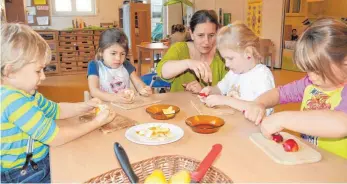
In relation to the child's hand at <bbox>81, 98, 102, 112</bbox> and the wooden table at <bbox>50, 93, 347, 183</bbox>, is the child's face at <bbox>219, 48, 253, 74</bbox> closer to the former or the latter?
the wooden table at <bbox>50, 93, 347, 183</bbox>

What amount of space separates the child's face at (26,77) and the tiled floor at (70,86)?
301cm

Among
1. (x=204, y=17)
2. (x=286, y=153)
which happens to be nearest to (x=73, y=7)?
(x=204, y=17)

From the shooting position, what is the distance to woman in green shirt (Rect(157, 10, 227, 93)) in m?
→ 1.61

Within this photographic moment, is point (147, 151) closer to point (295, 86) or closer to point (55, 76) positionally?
point (295, 86)

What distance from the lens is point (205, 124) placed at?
3.61 feet

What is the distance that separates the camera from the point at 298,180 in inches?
29.5

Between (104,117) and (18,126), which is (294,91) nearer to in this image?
(104,117)

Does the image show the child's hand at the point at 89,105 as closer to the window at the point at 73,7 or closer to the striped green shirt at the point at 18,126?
the striped green shirt at the point at 18,126

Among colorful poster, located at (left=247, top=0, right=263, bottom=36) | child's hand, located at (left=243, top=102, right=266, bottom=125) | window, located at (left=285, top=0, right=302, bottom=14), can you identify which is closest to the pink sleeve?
child's hand, located at (left=243, top=102, right=266, bottom=125)

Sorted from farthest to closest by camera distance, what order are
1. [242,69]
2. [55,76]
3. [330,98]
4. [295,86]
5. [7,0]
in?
1. [55,76]
2. [7,0]
3. [242,69]
4. [295,86]
5. [330,98]

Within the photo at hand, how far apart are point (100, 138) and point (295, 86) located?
86 cm

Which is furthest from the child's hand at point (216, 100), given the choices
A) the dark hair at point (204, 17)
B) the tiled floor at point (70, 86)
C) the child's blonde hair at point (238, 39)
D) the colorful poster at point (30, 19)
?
the colorful poster at point (30, 19)

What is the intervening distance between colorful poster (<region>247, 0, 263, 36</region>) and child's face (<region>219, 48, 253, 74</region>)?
15.4 ft

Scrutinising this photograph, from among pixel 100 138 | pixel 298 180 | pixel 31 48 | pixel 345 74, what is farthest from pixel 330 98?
pixel 31 48
